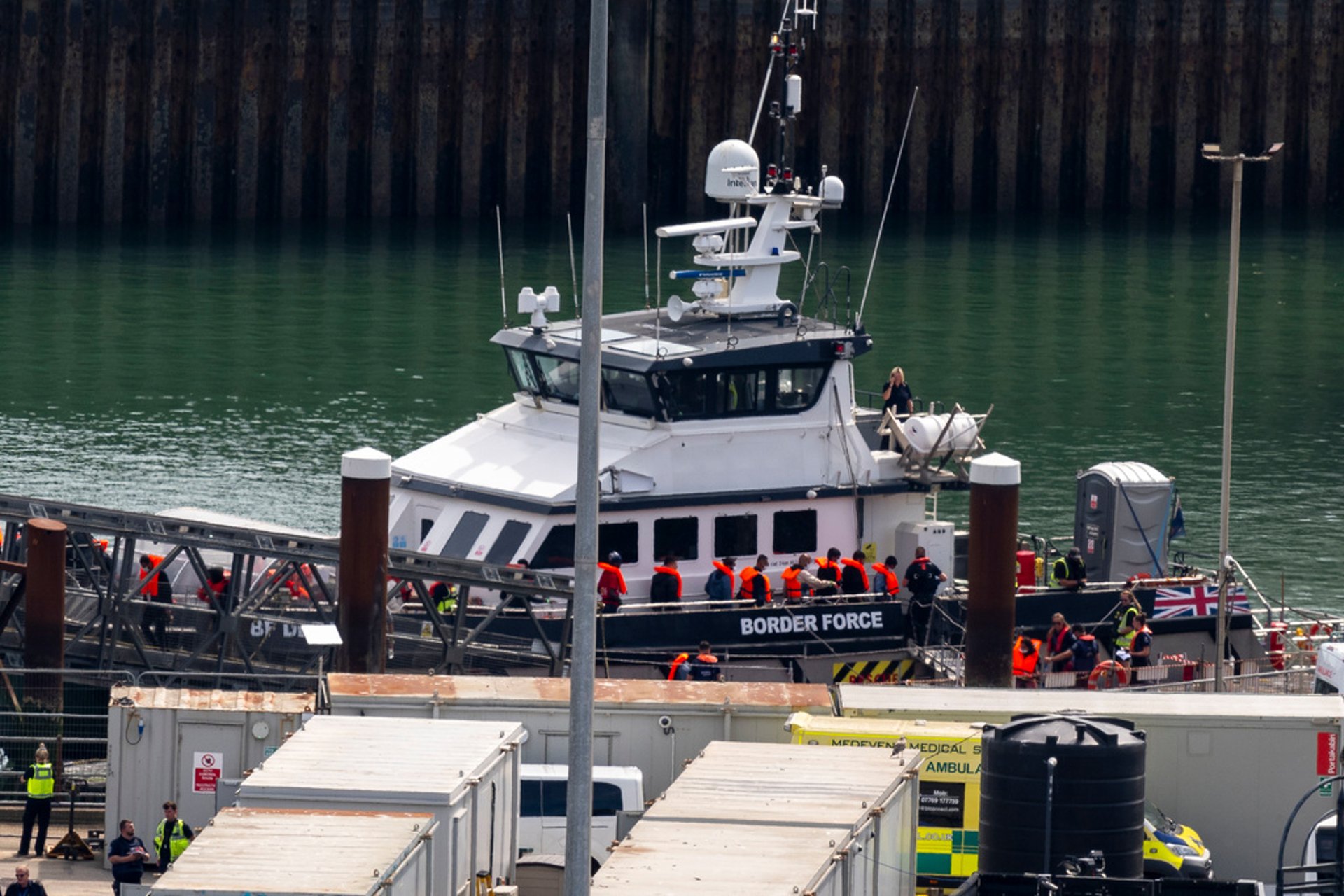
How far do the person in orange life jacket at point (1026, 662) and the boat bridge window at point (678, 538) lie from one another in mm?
3595

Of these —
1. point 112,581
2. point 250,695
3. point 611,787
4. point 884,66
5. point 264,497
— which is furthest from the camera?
point 884,66

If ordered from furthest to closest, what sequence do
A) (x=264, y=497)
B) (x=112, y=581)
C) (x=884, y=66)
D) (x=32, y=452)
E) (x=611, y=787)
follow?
(x=884, y=66)
(x=32, y=452)
(x=264, y=497)
(x=112, y=581)
(x=611, y=787)

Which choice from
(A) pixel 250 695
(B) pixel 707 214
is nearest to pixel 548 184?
(B) pixel 707 214

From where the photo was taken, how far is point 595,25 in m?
12.8

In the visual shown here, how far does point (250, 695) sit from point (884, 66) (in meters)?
45.1

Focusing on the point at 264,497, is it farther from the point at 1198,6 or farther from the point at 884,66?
the point at 1198,6

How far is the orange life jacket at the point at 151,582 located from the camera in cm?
2423

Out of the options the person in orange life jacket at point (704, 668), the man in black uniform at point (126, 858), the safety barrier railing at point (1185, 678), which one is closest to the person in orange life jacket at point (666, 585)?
the person in orange life jacket at point (704, 668)

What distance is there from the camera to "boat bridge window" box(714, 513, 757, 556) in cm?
2538

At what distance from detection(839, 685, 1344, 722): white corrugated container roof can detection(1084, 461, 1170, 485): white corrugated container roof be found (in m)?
6.81

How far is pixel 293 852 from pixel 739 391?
11.5 metres

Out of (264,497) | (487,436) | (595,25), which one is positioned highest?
(595,25)

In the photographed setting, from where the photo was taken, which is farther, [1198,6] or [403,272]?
[1198,6]

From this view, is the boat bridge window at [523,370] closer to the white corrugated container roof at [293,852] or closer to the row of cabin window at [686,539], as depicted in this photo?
the row of cabin window at [686,539]
